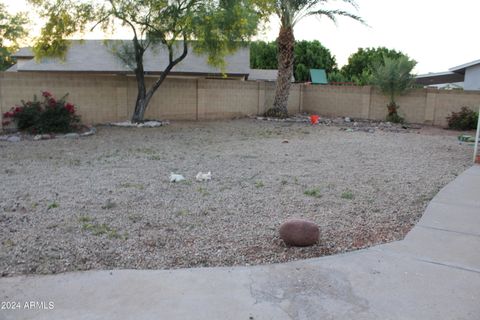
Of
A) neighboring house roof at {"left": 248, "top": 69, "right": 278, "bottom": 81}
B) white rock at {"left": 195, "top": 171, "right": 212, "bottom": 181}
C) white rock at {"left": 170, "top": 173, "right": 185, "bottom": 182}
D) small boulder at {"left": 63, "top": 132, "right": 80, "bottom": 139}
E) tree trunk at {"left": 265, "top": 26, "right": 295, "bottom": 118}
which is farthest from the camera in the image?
neighboring house roof at {"left": 248, "top": 69, "right": 278, "bottom": 81}

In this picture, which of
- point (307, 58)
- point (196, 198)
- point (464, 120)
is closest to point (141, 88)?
point (196, 198)

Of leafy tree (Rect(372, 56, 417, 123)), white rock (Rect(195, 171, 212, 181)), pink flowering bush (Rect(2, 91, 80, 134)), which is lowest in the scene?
white rock (Rect(195, 171, 212, 181))

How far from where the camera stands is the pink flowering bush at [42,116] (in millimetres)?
14859

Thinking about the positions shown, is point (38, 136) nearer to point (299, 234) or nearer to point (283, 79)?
point (299, 234)

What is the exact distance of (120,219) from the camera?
6.14 m

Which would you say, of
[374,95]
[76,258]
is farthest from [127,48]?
[76,258]

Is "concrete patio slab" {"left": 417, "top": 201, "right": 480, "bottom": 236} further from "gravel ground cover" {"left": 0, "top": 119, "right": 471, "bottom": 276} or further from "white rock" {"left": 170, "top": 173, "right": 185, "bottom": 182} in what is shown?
"white rock" {"left": 170, "top": 173, "right": 185, "bottom": 182}

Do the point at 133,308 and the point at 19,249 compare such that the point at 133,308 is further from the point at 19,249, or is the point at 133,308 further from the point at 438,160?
the point at 438,160

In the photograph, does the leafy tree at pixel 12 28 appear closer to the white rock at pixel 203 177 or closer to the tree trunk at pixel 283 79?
the tree trunk at pixel 283 79

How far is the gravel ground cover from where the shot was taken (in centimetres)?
506

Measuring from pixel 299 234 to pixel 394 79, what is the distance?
62.4 feet

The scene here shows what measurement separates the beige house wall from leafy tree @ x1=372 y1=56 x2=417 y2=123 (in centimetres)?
57

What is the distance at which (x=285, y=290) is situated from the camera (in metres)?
4.11

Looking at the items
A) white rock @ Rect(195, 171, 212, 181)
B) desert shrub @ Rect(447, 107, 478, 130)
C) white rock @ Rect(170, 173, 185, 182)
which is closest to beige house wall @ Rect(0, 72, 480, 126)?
desert shrub @ Rect(447, 107, 478, 130)
